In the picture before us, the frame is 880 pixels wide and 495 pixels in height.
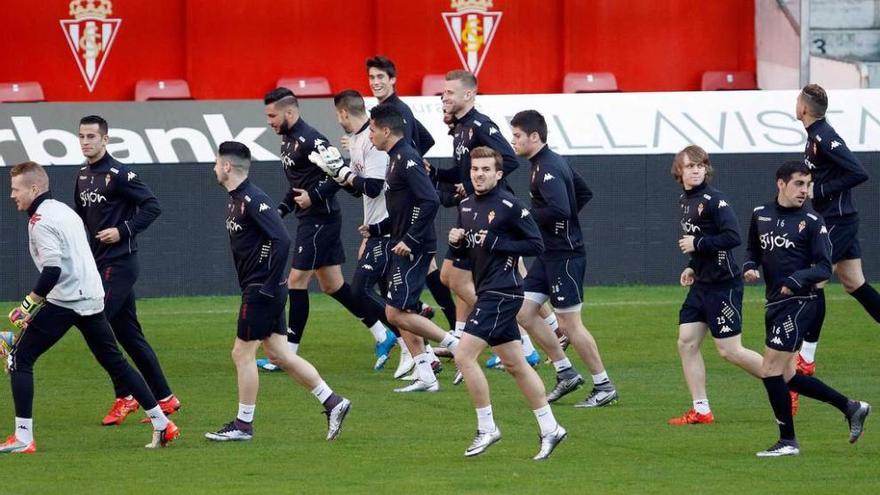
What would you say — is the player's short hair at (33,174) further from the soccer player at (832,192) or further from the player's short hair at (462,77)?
the soccer player at (832,192)

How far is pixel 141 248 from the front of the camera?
1848cm

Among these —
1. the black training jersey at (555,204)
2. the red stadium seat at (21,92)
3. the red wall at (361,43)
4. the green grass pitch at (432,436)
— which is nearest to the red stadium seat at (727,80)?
the red wall at (361,43)

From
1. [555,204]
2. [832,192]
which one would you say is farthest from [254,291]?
[832,192]

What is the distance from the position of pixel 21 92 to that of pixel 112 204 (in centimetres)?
1314

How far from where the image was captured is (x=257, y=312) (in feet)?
33.6

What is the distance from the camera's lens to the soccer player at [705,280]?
34.9 feet

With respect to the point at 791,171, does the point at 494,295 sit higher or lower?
lower

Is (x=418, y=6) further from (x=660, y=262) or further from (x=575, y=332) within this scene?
(x=575, y=332)

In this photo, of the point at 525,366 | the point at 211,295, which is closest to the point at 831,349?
the point at 525,366

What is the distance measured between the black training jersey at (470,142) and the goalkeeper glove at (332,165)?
112 centimetres

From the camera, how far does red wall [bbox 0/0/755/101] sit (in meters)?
25.1

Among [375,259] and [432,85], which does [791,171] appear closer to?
[375,259]

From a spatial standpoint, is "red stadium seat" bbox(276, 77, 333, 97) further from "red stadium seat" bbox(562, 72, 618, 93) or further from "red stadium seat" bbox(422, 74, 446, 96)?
"red stadium seat" bbox(562, 72, 618, 93)

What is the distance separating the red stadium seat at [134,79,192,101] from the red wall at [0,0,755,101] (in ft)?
2.24
